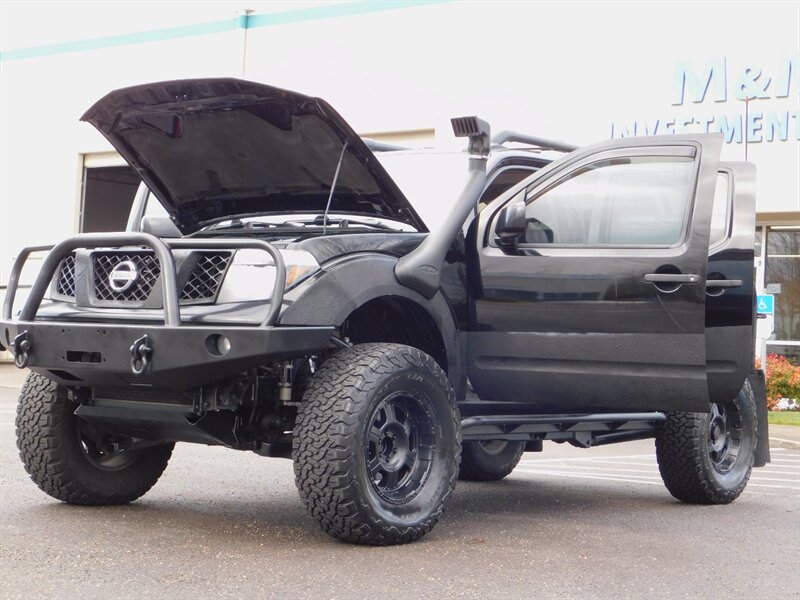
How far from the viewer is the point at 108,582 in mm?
4629

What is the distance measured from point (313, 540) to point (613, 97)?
1696 cm

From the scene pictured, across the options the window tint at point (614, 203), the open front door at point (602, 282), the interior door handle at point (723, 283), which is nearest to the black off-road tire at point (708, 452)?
the interior door handle at point (723, 283)

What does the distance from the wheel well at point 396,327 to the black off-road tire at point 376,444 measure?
392 mm

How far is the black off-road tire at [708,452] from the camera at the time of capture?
7.54 meters

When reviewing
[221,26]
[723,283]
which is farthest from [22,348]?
[221,26]

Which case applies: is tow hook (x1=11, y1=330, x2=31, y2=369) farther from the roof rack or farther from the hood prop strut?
the roof rack

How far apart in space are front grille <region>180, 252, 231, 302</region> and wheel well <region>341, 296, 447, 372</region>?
2.82 feet

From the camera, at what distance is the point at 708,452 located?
302 inches

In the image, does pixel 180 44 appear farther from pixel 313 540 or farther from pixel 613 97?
pixel 313 540

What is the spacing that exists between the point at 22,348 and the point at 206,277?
0.89 meters

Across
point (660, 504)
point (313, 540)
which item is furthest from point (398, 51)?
point (313, 540)

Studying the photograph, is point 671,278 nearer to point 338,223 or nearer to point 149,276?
point 338,223

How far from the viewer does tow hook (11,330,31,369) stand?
5.62m

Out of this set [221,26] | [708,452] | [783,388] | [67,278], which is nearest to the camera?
[67,278]
